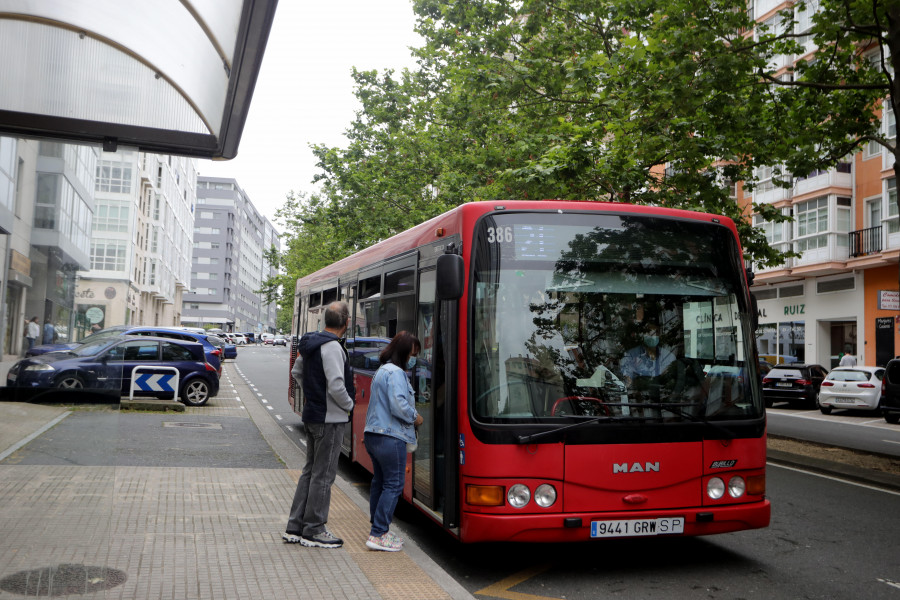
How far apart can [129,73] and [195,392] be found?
15.4 m

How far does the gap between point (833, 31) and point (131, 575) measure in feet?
44.3

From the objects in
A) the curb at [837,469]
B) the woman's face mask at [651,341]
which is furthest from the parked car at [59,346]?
the curb at [837,469]

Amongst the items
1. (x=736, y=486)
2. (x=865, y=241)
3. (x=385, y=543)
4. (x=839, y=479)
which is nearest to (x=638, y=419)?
(x=736, y=486)

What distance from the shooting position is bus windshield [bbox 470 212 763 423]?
6234 mm

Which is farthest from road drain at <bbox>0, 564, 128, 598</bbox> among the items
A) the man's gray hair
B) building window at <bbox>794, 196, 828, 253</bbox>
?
building window at <bbox>794, 196, 828, 253</bbox>

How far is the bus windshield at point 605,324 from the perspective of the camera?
6234 mm

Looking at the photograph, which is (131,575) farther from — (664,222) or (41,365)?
(664,222)

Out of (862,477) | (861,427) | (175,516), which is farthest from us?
(861,427)

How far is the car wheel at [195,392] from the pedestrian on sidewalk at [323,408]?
14.5 m

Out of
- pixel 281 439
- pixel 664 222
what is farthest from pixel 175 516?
pixel 281 439

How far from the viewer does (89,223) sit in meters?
6.47

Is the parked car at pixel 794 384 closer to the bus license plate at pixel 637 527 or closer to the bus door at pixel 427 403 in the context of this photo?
the bus door at pixel 427 403

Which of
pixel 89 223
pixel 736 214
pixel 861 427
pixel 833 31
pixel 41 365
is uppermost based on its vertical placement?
pixel 833 31

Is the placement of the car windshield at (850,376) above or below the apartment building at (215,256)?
below
